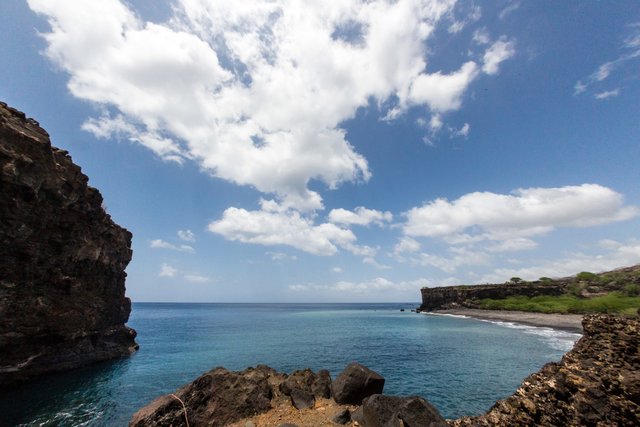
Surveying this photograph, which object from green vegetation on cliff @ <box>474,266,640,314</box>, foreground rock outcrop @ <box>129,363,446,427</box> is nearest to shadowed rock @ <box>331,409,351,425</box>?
foreground rock outcrop @ <box>129,363,446,427</box>

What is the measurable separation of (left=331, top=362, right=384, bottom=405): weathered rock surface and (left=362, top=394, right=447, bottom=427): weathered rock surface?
3340mm

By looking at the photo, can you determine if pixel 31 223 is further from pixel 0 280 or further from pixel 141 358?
pixel 141 358

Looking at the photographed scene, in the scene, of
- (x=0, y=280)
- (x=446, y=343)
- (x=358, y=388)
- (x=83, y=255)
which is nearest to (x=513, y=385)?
(x=358, y=388)

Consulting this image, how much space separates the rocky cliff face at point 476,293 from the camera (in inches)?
4392

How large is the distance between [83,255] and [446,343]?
6023 cm

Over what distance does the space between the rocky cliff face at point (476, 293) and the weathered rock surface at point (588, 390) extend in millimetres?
127819

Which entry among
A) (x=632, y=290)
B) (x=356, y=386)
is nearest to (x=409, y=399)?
(x=356, y=386)

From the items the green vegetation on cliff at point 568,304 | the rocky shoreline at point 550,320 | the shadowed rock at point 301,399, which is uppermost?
the shadowed rock at point 301,399

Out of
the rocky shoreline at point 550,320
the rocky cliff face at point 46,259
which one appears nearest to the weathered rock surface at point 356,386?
the rocky cliff face at point 46,259

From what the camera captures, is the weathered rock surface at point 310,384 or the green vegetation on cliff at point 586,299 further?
the green vegetation on cliff at point 586,299

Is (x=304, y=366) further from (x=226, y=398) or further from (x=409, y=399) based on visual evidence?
(x=409, y=399)

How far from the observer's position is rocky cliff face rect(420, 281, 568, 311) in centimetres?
11156

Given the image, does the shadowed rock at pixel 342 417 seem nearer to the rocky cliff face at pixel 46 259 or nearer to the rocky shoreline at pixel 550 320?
the rocky cliff face at pixel 46 259

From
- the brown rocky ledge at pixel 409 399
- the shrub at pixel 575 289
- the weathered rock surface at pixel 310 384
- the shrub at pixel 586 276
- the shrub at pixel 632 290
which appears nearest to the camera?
the brown rocky ledge at pixel 409 399
